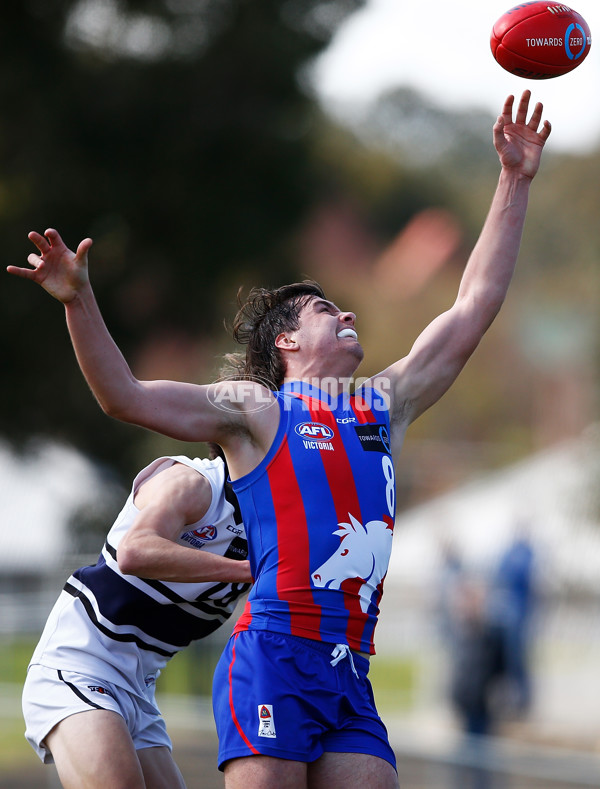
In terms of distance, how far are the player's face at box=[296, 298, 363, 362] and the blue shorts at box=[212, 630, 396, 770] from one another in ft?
3.20

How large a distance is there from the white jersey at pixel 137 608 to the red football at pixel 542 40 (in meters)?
2.13

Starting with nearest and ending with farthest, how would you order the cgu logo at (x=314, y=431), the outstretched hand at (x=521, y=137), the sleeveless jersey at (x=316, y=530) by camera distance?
the sleeveless jersey at (x=316, y=530) < the cgu logo at (x=314, y=431) < the outstretched hand at (x=521, y=137)

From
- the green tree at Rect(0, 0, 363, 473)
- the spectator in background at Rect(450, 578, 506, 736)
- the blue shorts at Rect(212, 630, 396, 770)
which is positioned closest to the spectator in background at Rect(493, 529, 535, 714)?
→ the spectator in background at Rect(450, 578, 506, 736)

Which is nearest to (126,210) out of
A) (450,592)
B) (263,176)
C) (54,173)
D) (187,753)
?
(54,173)

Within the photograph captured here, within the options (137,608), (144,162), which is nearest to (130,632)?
(137,608)

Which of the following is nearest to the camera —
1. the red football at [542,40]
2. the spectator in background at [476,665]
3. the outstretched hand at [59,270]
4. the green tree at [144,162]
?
the outstretched hand at [59,270]

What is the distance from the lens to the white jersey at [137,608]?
392 centimetres

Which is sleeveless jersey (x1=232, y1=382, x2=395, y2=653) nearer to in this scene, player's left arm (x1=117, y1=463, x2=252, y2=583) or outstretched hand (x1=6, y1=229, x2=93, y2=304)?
player's left arm (x1=117, y1=463, x2=252, y2=583)

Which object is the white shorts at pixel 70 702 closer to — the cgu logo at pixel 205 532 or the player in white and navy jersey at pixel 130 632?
the player in white and navy jersey at pixel 130 632

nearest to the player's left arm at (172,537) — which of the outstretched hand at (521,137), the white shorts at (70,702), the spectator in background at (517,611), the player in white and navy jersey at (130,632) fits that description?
the player in white and navy jersey at (130,632)

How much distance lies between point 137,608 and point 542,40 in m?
2.78

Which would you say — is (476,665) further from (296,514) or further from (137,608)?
(296,514)

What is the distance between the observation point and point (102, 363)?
128 inches

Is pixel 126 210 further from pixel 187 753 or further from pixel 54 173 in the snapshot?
pixel 187 753
